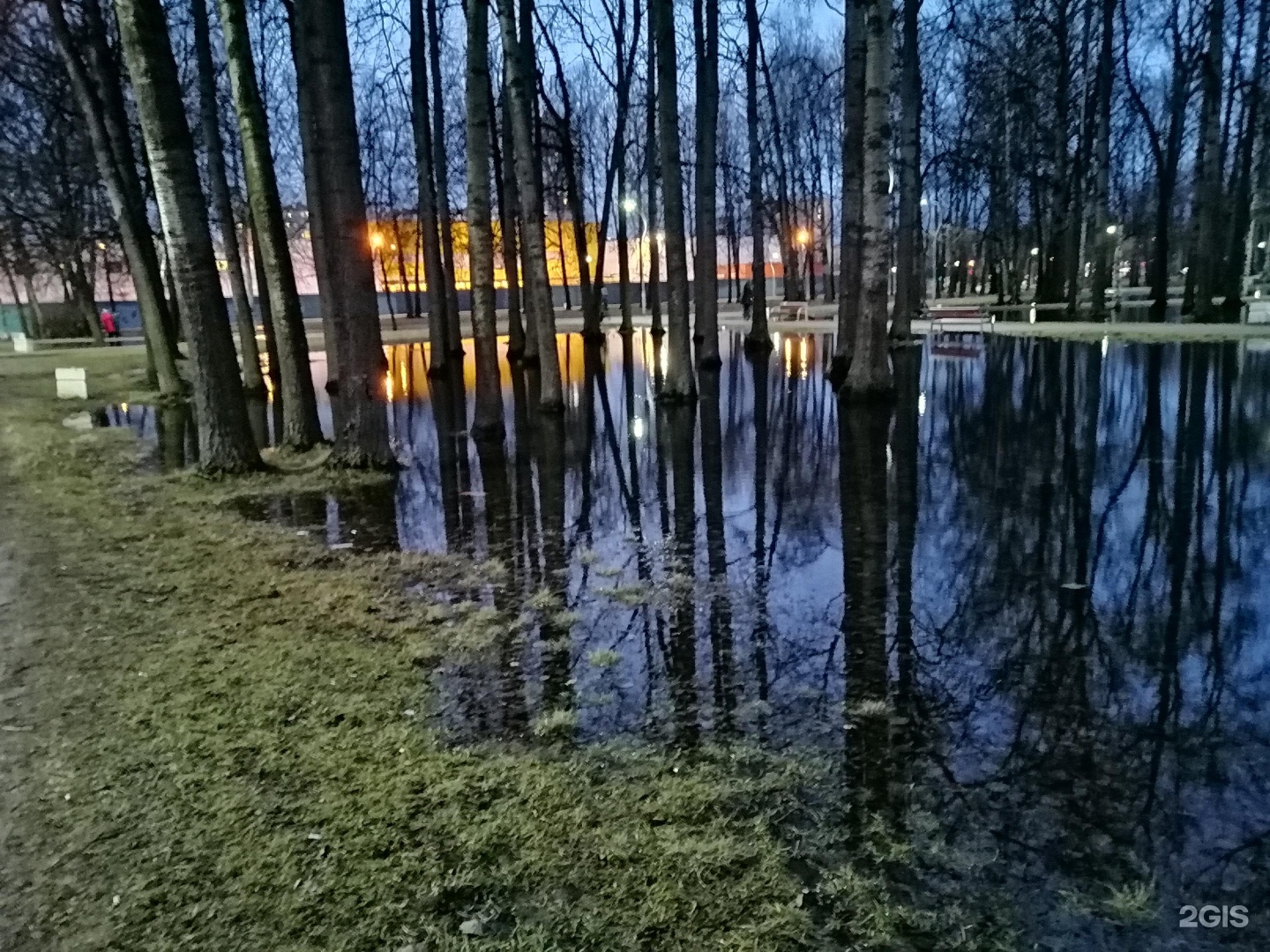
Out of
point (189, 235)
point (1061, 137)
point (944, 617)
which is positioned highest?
point (1061, 137)

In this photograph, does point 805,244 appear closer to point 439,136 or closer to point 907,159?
point 907,159

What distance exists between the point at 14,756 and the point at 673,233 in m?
13.4

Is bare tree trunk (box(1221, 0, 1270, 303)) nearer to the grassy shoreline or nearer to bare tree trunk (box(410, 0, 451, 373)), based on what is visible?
bare tree trunk (box(410, 0, 451, 373))

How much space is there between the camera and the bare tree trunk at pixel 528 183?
12.6 meters

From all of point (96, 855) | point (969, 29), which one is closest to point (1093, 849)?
A: point (96, 855)

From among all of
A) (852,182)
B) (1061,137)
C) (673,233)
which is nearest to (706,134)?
(852,182)

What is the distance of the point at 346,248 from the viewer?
10.2 m

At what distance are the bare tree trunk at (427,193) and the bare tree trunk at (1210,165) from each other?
843 inches

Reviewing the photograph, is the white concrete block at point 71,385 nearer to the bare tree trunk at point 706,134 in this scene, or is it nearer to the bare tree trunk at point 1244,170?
the bare tree trunk at point 706,134

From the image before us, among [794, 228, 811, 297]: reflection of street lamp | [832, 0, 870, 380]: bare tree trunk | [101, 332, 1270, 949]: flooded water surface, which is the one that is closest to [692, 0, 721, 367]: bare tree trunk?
[832, 0, 870, 380]: bare tree trunk

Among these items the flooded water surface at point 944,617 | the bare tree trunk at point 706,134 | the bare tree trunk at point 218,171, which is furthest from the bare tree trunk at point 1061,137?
the bare tree trunk at point 218,171

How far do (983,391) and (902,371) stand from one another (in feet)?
13.0

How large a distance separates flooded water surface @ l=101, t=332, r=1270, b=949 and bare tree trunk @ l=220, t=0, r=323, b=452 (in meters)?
1.77

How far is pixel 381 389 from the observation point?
1095cm
